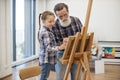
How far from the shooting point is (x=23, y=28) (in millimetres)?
6246

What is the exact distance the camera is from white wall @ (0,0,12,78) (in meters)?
4.55

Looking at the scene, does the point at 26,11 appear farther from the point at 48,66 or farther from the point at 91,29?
the point at 48,66

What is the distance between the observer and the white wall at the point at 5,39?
4552 millimetres

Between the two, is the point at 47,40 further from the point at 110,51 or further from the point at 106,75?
the point at 110,51

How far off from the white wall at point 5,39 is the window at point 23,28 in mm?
869

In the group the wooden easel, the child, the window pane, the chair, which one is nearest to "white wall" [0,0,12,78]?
the window pane

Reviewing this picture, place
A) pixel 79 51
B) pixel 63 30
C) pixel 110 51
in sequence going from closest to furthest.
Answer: pixel 79 51
pixel 63 30
pixel 110 51

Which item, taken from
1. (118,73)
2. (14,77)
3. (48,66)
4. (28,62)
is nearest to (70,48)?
(48,66)

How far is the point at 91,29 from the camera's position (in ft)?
21.1

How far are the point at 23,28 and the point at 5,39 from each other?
1.58m

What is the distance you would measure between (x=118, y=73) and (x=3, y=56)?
8.75 ft

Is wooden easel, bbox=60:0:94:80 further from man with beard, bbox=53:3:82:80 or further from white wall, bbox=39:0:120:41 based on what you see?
white wall, bbox=39:0:120:41

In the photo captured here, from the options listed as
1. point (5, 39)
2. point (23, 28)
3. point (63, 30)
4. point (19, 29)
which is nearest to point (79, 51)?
point (63, 30)

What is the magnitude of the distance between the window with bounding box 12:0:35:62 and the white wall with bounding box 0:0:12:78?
869 mm
